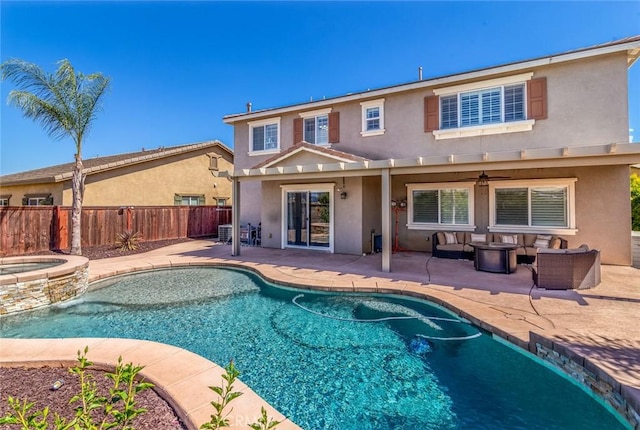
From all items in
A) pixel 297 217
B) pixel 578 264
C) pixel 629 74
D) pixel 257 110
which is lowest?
pixel 578 264

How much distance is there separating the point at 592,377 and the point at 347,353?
10.7 feet

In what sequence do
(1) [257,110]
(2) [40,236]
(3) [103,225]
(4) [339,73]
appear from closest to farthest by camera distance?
1. (2) [40,236]
2. (3) [103,225]
3. (1) [257,110]
4. (4) [339,73]

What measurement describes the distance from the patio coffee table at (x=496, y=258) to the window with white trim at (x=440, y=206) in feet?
9.69

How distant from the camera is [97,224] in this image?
14516 millimetres

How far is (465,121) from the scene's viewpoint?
37.7 ft

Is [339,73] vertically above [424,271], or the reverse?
[339,73]

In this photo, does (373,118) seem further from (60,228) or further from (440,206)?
(60,228)

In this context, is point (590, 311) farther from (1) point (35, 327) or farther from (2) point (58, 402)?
(1) point (35, 327)

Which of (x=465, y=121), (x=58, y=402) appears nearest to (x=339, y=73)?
(x=465, y=121)

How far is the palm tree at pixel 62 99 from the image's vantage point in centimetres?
1124

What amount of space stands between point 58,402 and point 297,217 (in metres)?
11.0

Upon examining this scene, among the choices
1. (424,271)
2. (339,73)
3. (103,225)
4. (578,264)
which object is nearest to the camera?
(578,264)

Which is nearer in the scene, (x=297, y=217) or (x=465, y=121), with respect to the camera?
(x=465, y=121)

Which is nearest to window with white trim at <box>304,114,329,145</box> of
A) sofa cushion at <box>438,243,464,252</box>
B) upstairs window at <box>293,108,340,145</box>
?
upstairs window at <box>293,108,340,145</box>
